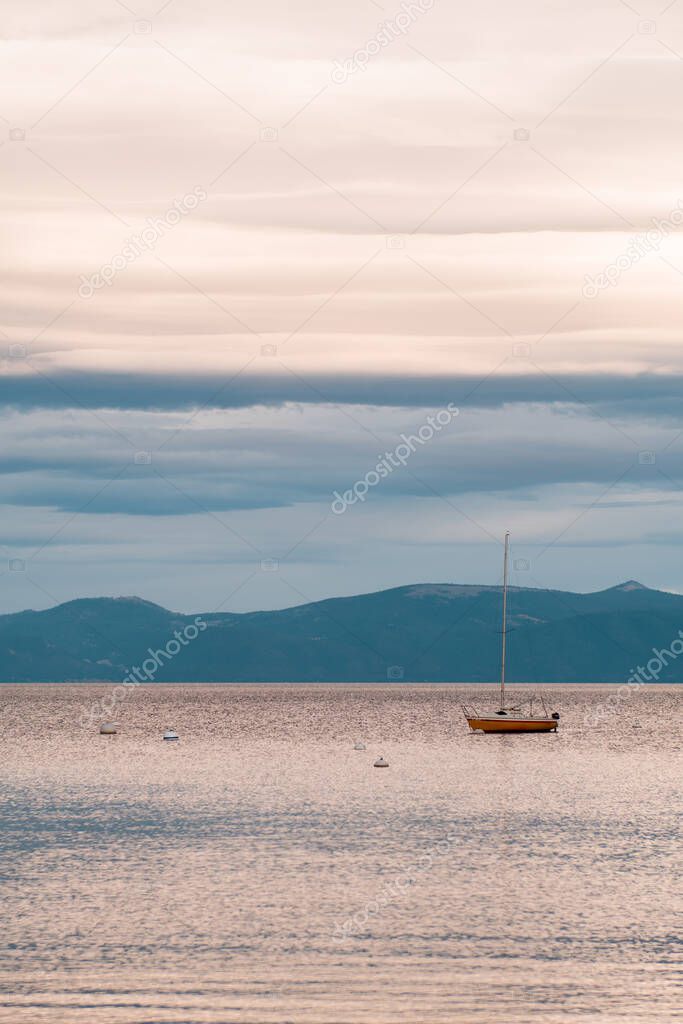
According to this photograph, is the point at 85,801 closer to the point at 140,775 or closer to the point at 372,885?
the point at 140,775

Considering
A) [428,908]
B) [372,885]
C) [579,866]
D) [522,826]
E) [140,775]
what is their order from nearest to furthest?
[428,908] < [372,885] < [579,866] < [522,826] < [140,775]

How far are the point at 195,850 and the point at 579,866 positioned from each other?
2221 centimetres

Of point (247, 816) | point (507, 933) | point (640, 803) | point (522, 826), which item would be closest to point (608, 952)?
point (507, 933)

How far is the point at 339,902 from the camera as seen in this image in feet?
203

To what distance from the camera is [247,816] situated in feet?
311

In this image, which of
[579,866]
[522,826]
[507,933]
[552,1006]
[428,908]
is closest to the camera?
[552,1006]

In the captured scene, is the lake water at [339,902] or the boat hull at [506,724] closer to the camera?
the lake water at [339,902]

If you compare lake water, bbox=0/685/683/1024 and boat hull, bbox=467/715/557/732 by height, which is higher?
boat hull, bbox=467/715/557/732

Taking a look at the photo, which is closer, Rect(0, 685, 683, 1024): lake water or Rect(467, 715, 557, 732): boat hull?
Rect(0, 685, 683, 1024): lake water

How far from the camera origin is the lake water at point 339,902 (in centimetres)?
4419

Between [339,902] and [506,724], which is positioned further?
[506,724]

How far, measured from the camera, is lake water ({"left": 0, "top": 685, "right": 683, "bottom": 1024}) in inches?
1740

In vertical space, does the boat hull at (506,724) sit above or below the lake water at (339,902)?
above

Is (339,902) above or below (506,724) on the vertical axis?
below
